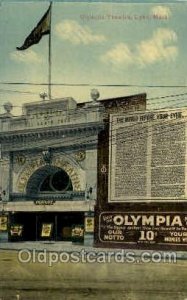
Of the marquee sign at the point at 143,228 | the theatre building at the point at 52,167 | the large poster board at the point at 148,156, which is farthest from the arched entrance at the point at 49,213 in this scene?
the large poster board at the point at 148,156

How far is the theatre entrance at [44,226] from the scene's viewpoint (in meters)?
4.66

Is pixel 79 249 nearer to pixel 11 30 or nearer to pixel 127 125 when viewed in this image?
pixel 127 125

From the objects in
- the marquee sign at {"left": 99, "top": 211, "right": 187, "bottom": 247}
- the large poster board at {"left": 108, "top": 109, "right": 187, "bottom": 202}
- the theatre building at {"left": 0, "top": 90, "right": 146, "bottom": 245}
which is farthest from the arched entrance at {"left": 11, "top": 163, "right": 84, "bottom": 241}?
the large poster board at {"left": 108, "top": 109, "right": 187, "bottom": 202}

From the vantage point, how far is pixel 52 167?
4.80 meters

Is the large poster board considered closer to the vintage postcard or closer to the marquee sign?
the vintage postcard

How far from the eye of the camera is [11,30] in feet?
14.9

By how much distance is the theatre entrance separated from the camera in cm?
466

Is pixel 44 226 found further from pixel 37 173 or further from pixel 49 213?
pixel 37 173

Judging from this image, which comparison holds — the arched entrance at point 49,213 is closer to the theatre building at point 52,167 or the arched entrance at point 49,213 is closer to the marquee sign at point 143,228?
the theatre building at point 52,167

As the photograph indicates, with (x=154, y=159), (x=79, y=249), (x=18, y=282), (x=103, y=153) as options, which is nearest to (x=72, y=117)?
(x=103, y=153)

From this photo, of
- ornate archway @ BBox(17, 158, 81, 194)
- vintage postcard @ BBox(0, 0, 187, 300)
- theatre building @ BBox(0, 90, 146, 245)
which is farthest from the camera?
ornate archway @ BBox(17, 158, 81, 194)

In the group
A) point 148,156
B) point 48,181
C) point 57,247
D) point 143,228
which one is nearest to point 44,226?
point 57,247

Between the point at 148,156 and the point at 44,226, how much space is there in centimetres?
104

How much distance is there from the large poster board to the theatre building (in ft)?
0.40
